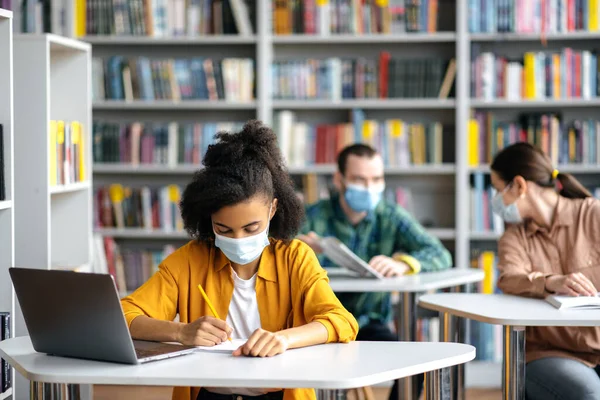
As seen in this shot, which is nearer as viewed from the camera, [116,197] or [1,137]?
[1,137]

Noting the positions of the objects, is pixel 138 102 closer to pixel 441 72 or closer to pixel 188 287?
pixel 441 72

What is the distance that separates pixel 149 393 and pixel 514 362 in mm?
2409

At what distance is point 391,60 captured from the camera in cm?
459

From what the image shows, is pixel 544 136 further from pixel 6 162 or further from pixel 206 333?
pixel 206 333

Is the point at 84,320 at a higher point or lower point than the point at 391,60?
lower

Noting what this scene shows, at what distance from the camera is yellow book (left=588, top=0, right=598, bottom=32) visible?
4.45 metres

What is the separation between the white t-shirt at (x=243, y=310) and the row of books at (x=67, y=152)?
120cm

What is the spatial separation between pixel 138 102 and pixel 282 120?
774 millimetres

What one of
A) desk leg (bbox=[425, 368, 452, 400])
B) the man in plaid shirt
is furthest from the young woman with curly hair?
the man in plaid shirt

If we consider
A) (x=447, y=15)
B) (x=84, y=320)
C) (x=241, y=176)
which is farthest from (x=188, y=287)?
(x=447, y=15)

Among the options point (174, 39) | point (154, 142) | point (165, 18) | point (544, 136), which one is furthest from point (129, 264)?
point (544, 136)

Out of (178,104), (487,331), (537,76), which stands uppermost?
(537,76)

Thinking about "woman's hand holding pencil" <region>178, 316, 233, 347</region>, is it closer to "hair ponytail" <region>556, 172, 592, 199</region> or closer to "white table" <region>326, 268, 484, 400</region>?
"white table" <region>326, 268, 484, 400</region>

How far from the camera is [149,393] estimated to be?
430 cm
